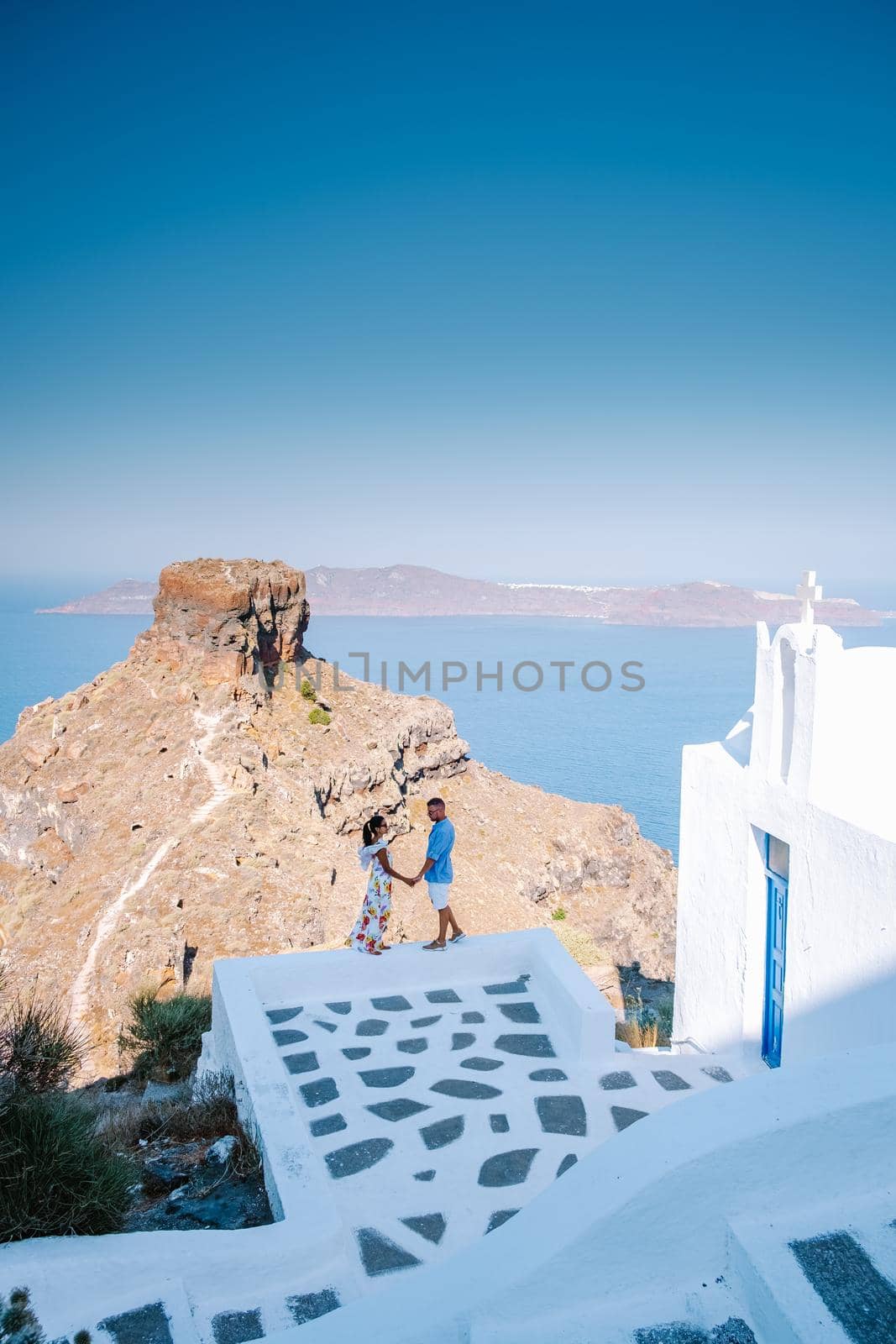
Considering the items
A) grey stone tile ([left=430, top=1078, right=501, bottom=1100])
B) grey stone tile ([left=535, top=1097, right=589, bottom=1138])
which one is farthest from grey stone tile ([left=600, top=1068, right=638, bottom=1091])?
grey stone tile ([left=430, top=1078, right=501, bottom=1100])

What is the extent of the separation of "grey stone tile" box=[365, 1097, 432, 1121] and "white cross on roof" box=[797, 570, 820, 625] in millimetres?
4211

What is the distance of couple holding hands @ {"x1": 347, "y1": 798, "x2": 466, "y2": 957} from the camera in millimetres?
7039

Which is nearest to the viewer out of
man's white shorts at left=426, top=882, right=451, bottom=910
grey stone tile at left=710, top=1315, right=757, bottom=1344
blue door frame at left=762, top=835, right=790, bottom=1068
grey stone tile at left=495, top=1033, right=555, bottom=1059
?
grey stone tile at left=710, top=1315, right=757, bottom=1344

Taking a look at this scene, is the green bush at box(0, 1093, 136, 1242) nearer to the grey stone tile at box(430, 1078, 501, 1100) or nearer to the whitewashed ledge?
the whitewashed ledge

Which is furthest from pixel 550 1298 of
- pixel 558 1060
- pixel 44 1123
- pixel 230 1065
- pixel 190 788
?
pixel 190 788

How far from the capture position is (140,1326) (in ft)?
10.0

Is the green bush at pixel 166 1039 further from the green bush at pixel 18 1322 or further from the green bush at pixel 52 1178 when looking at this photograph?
the green bush at pixel 18 1322

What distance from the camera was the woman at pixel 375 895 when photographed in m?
7.01

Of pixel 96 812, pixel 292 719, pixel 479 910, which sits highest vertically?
pixel 292 719

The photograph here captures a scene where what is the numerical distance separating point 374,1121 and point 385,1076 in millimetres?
520

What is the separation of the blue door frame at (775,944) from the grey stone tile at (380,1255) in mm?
3548

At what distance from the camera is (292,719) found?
23516mm

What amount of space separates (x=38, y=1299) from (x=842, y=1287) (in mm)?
2554

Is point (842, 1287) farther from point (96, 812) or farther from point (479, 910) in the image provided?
point (96, 812)
